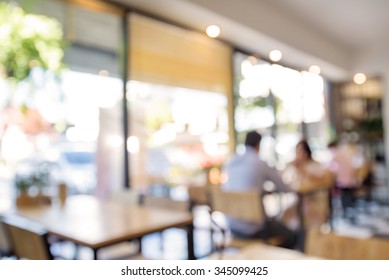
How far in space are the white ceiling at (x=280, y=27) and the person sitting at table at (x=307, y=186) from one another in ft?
3.35

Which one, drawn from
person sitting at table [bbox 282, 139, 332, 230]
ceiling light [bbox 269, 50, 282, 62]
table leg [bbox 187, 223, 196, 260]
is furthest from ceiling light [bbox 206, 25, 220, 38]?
table leg [bbox 187, 223, 196, 260]

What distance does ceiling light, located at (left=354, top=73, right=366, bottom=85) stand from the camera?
563 cm

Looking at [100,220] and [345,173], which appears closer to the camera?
[100,220]

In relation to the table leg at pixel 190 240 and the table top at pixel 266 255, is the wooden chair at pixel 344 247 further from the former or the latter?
the table leg at pixel 190 240

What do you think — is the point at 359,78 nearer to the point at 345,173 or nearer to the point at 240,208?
the point at 345,173

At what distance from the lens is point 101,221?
1.66 metres

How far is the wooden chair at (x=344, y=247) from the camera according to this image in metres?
0.97

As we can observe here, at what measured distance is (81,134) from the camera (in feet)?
8.78

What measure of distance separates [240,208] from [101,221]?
829 mm

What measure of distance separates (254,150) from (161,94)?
4.06 ft

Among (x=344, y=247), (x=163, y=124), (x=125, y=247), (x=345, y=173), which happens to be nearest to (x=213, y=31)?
(x=163, y=124)

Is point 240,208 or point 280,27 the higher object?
point 280,27

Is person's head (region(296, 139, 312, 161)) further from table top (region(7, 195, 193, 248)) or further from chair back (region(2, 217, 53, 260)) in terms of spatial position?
chair back (region(2, 217, 53, 260))

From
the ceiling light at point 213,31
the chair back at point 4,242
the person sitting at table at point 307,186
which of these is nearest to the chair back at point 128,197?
the chair back at point 4,242
